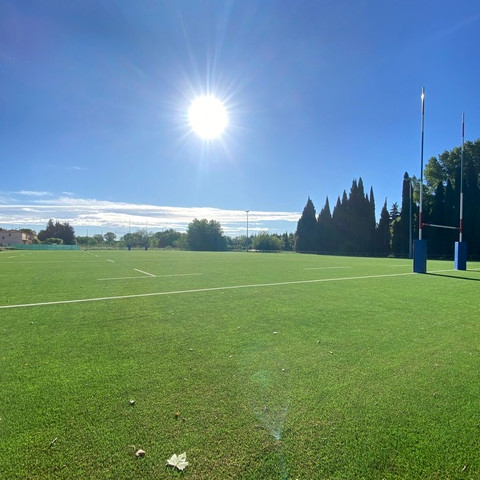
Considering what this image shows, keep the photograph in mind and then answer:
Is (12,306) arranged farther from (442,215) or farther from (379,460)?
(442,215)

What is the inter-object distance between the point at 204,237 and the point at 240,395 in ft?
277

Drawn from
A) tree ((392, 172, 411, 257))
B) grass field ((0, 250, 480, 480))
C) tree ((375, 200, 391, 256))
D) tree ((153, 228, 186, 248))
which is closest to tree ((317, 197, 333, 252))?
tree ((375, 200, 391, 256))

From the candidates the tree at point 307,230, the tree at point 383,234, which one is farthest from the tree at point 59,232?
the tree at point 383,234

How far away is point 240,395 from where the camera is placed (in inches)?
102

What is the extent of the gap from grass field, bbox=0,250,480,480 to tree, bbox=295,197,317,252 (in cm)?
5408

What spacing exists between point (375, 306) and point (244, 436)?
4846 mm

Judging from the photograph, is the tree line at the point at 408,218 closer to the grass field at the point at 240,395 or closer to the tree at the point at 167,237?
the grass field at the point at 240,395

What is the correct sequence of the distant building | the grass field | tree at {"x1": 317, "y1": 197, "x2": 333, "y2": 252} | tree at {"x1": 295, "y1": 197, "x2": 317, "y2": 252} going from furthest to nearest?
the distant building < tree at {"x1": 295, "y1": 197, "x2": 317, "y2": 252} < tree at {"x1": 317, "y1": 197, "x2": 333, "y2": 252} < the grass field

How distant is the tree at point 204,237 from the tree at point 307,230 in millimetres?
31343

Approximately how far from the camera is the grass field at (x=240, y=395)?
6.15ft

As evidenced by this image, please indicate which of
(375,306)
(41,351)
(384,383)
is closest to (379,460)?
(384,383)

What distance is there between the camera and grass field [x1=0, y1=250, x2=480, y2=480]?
187cm

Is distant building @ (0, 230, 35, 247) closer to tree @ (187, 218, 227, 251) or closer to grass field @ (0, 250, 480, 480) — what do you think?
tree @ (187, 218, 227, 251)

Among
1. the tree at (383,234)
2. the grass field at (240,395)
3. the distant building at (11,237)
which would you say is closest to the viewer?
the grass field at (240,395)
